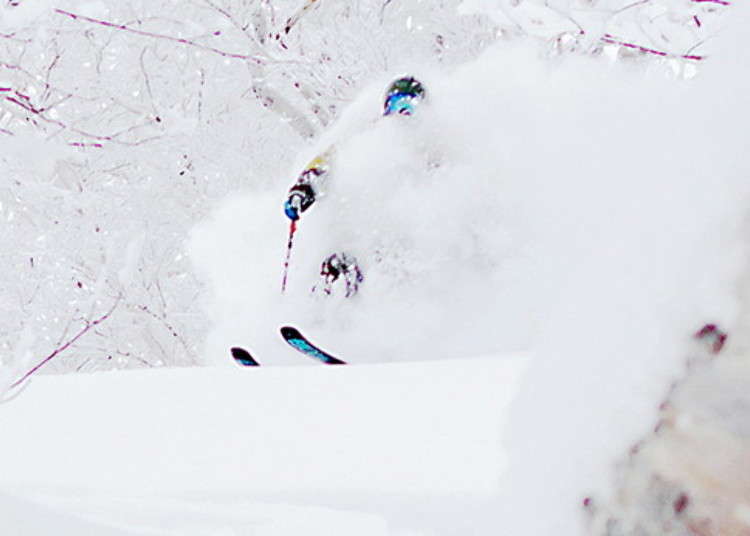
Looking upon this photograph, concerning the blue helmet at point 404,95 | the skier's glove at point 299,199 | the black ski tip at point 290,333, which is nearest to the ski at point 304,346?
the black ski tip at point 290,333

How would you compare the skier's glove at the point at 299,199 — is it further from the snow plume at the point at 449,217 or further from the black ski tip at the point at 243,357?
the black ski tip at the point at 243,357

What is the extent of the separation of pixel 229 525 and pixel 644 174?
336 millimetres

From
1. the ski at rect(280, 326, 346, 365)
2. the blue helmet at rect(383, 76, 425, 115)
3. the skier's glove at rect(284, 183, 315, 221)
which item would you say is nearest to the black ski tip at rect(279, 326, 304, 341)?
the ski at rect(280, 326, 346, 365)

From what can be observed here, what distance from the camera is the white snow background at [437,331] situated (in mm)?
242

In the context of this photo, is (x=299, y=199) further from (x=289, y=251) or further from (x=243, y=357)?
(x=243, y=357)

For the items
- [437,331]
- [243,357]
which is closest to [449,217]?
[437,331]

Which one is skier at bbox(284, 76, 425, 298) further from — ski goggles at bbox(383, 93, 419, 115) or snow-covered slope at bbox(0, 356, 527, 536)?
snow-covered slope at bbox(0, 356, 527, 536)

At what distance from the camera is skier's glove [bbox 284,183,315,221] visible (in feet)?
2.54

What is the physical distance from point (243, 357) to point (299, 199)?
7.0 inches

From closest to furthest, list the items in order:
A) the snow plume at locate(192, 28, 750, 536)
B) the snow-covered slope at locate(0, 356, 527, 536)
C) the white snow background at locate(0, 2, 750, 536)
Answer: the white snow background at locate(0, 2, 750, 536), the snow-covered slope at locate(0, 356, 527, 536), the snow plume at locate(192, 28, 750, 536)

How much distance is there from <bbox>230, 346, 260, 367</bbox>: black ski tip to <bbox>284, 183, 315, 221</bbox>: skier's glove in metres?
0.15

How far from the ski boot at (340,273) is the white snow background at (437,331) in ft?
0.03

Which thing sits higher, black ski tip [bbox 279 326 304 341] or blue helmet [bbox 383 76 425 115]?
blue helmet [bbox 383 76 425 115]

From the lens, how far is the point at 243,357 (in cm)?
83
